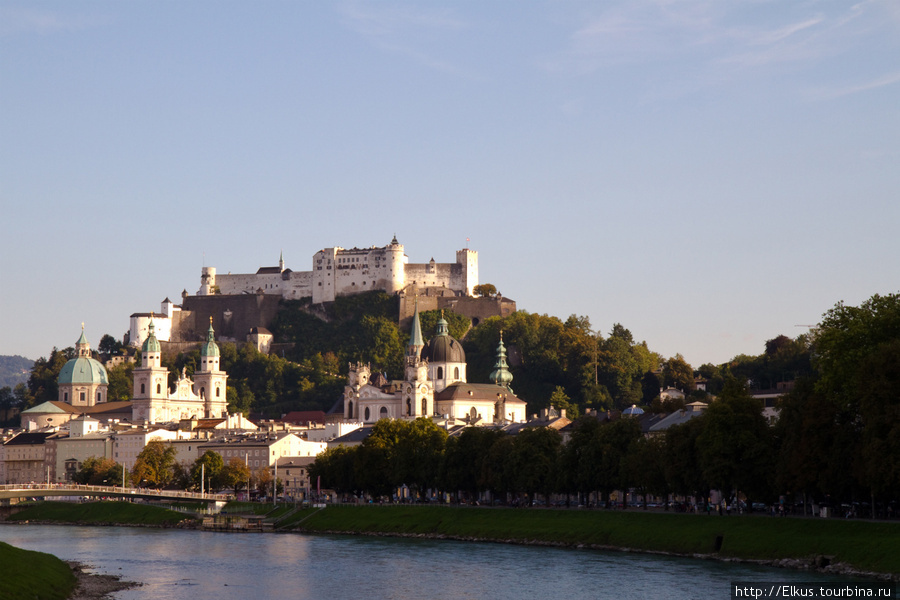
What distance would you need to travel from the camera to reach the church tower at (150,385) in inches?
5965

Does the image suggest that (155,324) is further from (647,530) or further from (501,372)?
(647,530)

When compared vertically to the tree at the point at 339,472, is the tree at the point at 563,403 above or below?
above

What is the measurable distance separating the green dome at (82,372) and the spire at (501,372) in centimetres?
4848

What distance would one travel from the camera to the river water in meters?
50.3

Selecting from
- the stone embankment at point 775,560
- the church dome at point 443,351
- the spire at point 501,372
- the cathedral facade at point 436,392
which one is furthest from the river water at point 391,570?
the spire at point 501,372

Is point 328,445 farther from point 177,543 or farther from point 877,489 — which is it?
point 877,489

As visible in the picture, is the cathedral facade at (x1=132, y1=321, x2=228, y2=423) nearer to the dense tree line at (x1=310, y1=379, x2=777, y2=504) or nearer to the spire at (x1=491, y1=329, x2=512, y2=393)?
the spire at (x1=491, y1=329, x2=512, y2=393)

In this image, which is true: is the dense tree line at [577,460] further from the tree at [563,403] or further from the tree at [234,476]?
the tree at [563,403]

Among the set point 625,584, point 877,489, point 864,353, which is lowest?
point 625,584

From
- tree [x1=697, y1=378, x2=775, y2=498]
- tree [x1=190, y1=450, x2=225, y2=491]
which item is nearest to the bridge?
tree [x1=190, y1=450, x2=225, y2=491]

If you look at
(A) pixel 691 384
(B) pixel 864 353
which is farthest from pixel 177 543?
(A) pixel 691 384

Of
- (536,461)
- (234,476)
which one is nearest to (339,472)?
(234,476)

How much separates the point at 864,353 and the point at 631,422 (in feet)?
70.7

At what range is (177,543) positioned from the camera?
75.8 meters
